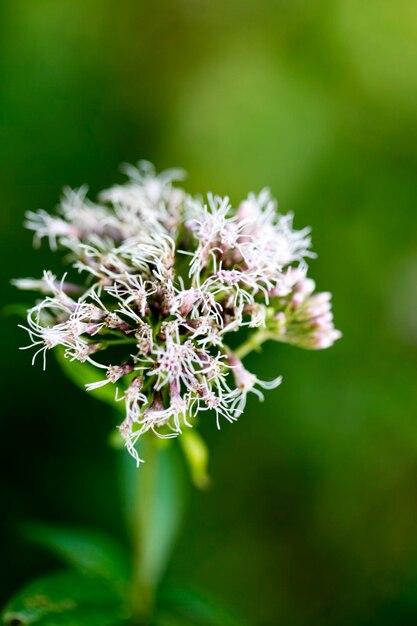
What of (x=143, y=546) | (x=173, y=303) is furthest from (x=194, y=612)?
(x=173, y=303)

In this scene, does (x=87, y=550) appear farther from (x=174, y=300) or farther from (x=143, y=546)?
(x=174, y=300)

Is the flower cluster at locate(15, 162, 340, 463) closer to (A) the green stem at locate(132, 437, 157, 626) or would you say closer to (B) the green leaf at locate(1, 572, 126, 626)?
(A) the green stem at locate(132, 437, 157, 626)

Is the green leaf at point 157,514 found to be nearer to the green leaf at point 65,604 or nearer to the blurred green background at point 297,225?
the green leaf at point 65,604

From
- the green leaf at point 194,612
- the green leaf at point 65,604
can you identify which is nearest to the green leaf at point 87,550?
the green leaf at point 65,604

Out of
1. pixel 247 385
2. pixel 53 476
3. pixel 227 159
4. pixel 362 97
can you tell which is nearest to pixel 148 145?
pixel 227 159

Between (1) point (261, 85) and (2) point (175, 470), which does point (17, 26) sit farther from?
(2) point (175, 470)

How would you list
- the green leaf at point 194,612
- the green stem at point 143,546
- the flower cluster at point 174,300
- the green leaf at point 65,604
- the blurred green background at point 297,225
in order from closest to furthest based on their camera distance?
the flower cluster at point 174,300, the green leaf at point 65,604, the green stem at point 143,546, the green leaf at point 194,612, the blurred green background at point 297,225


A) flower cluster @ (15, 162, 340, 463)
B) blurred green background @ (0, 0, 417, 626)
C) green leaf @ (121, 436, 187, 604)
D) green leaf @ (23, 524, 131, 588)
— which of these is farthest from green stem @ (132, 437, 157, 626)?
blurred green background @ (0, 0, 417, 626)
